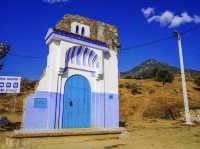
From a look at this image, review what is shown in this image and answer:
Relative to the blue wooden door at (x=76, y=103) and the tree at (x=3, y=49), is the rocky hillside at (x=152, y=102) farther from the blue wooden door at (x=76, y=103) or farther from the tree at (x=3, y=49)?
the tree at (x=3, y=49)

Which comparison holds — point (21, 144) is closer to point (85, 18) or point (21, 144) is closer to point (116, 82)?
point (116, 82)

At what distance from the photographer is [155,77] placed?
4872cm

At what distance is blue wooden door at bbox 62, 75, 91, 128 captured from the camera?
461 inches

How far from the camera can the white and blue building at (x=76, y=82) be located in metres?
10.9

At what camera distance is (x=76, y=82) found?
40.5 feet

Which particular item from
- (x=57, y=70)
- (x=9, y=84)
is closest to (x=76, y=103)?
(x=57, y=70)

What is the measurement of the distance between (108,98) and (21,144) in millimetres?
6050

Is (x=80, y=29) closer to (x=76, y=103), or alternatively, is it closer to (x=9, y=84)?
(x=76, y=103)

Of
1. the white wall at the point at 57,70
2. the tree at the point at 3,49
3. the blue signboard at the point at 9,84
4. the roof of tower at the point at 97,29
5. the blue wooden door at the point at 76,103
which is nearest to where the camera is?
the white wall at the point at 57,70

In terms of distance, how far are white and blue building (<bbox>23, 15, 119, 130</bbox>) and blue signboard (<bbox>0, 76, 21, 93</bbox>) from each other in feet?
5.95

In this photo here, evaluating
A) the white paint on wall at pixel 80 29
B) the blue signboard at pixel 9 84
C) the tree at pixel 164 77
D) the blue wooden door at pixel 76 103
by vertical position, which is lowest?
the blue wooden door at pixel 76 103

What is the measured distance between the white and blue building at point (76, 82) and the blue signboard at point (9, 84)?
5.95 feet

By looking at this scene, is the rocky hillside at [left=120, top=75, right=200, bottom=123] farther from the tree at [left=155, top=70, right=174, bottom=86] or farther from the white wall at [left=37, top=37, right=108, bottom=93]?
the white wall at [left=37, top=37, right=108, bottom=93]

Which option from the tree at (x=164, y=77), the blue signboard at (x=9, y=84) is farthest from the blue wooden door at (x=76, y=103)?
the tree at (x=164, y=77)
